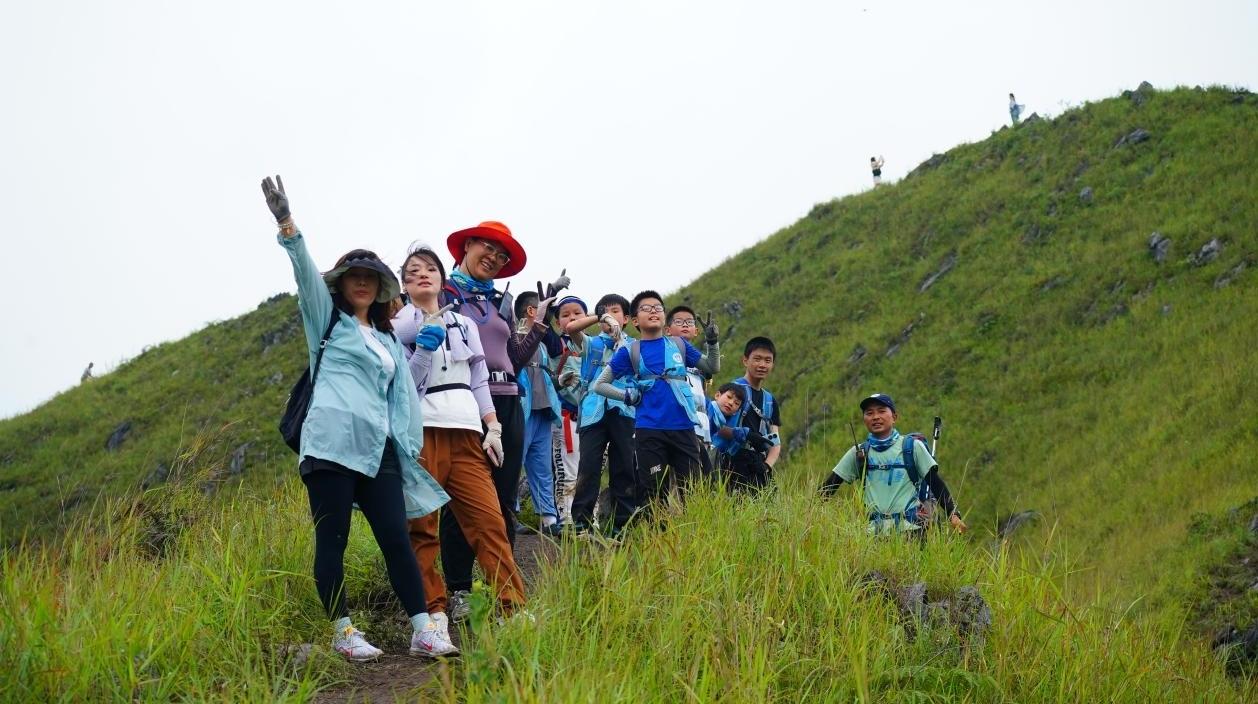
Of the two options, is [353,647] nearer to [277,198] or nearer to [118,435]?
[277,198]

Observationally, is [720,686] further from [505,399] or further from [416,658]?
[505,399]

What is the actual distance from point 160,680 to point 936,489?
15.5 ft

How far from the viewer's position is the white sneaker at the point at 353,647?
4.11 meters

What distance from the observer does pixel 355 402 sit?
4273mm

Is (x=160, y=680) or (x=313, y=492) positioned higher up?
(x=313, y=492)

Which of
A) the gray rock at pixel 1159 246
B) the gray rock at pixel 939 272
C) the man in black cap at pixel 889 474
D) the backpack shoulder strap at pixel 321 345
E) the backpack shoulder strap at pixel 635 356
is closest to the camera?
the backpack shoulder strap at pixel 321 345

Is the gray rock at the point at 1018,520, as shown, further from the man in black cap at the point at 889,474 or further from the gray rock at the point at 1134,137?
the gray rock at the point at 1134,137

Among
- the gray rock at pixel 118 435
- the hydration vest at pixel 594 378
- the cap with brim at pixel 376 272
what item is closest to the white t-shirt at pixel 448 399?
the cap with brim at pixel 376 272

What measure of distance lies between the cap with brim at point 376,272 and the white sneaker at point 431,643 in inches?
57.3

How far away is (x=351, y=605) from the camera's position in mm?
5355

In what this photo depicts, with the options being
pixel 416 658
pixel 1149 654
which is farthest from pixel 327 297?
pixel 1149 654

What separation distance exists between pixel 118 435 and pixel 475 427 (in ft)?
84.9

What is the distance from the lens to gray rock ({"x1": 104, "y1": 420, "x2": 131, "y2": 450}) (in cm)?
2691

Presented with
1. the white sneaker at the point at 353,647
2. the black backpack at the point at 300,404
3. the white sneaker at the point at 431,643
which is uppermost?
the black backpack at the point at 300,404
